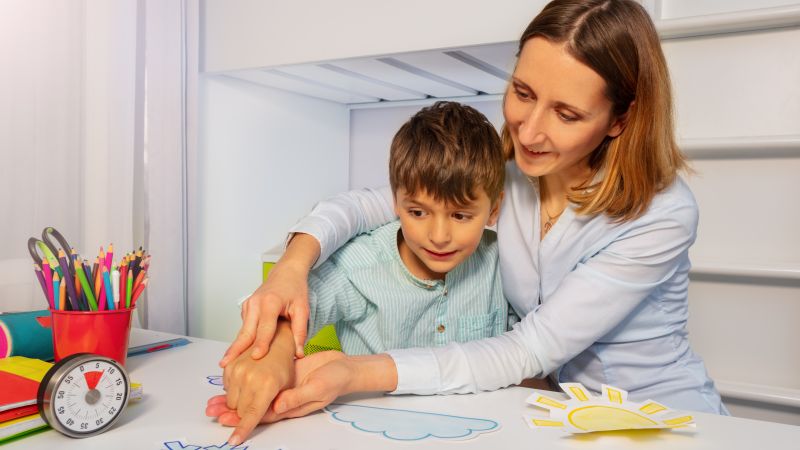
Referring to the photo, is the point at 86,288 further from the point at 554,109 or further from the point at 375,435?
the point at 554,109

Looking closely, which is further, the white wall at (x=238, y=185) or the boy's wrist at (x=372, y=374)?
the white wall at (x=238, y=185)

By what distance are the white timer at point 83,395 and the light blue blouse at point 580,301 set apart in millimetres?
311

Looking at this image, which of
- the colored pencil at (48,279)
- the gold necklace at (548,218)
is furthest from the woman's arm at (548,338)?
the colored pencil at (48,279)

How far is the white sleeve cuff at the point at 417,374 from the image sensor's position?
81cm

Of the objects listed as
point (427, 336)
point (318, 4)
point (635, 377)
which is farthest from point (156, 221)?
point (635, 377)

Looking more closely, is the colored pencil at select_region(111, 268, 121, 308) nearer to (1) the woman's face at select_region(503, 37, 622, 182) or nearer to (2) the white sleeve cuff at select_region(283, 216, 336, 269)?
(2) the white sleeve cuff at select_region(283, 216, 336, 269)

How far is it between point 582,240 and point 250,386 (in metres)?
0.53

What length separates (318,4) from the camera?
1555 mm

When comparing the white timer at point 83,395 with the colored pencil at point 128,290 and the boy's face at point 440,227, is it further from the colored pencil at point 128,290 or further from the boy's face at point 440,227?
the boy's face at point 440,227

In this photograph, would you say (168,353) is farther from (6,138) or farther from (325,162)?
(325,162)

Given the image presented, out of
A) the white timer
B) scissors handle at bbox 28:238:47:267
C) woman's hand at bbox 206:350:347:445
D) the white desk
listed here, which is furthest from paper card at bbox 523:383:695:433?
scissors handle at bbox 28:238:47:267

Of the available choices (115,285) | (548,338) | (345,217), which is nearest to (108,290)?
(115,285)

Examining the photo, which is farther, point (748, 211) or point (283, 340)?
point (748, 211)

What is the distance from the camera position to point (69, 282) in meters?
0.84
